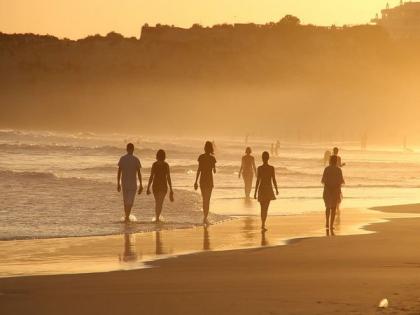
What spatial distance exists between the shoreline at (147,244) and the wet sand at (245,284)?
6.9 inches

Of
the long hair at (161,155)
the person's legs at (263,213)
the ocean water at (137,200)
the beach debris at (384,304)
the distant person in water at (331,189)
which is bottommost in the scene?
the ocean water at (137,200)

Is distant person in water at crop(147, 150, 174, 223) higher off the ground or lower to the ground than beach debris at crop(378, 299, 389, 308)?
higher

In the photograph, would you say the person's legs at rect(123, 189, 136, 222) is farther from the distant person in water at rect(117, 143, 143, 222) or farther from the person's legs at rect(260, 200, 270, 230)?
the person's legs at rect(260, 200, 270, 230)

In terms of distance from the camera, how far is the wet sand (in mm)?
12562

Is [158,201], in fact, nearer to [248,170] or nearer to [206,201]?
[206,201]

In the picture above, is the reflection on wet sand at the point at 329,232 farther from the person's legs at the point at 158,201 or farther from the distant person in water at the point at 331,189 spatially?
the person's legs at the point at 158,201

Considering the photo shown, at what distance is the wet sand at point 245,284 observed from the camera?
1256 centimetres

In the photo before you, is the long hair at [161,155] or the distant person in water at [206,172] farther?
the distant person in water at [206,172]

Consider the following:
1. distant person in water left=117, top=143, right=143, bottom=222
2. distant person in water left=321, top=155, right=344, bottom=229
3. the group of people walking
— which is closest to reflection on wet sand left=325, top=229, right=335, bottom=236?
the group of people walking

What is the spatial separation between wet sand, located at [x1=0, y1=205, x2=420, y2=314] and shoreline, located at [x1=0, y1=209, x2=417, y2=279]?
17cm

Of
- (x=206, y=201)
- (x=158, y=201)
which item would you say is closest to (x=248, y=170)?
(x=206, y=201)

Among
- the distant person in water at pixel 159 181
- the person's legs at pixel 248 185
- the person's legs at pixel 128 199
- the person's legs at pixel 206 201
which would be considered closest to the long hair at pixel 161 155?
the distant person in water at pixel 159 181

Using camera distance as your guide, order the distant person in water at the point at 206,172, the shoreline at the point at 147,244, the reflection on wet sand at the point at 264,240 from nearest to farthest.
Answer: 1. the shoreline at the point at 147,244
2. the reflection on wet sand at the point at 264,240
3. the distant person in water at the point at 206,172

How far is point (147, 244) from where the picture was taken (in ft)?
63.5
